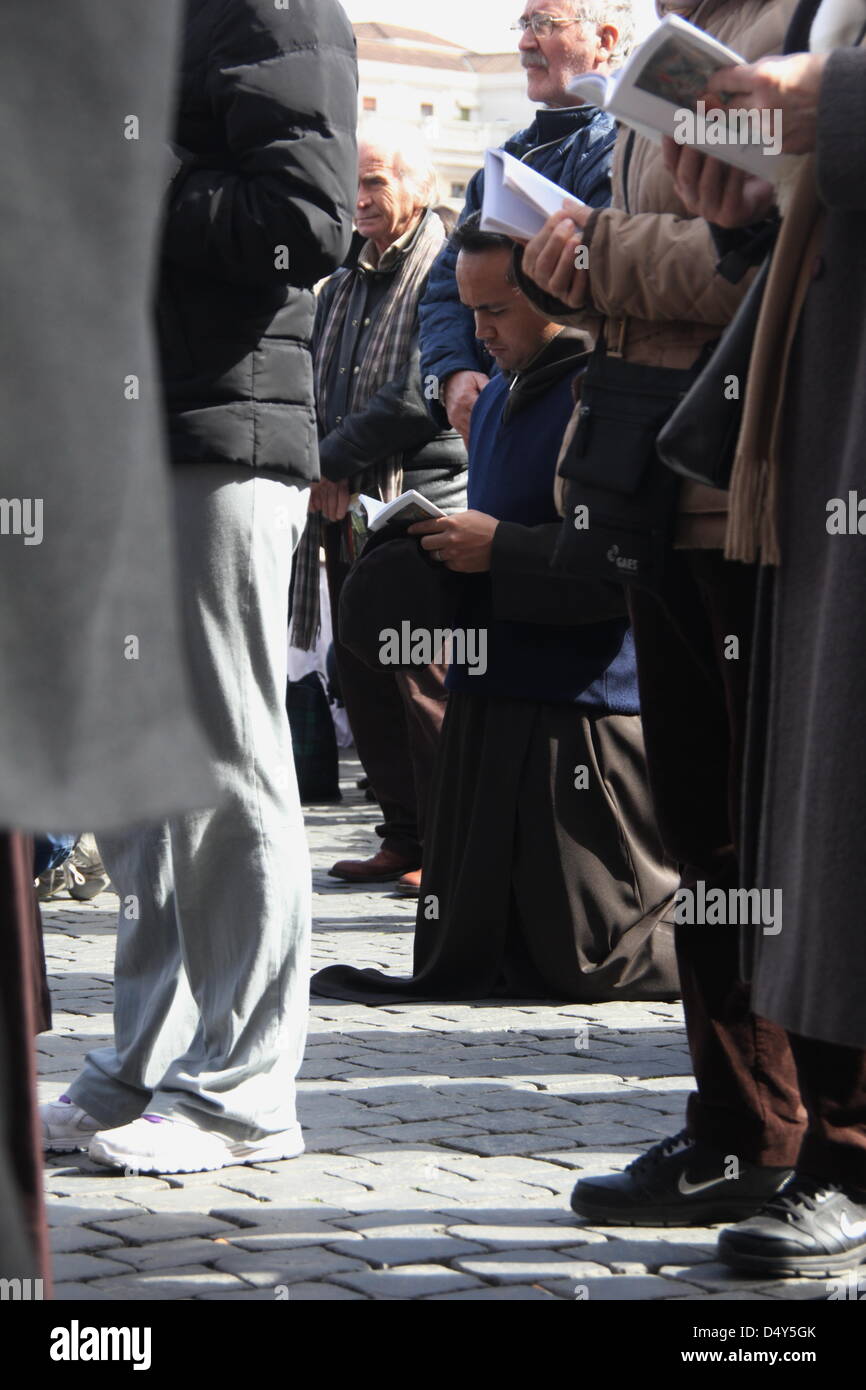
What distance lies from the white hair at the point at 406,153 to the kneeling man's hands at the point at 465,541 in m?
2.79

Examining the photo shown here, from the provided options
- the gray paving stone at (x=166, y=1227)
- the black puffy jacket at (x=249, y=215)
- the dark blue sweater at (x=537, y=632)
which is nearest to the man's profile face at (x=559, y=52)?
the dark blue sweater at (x=537, y=632)

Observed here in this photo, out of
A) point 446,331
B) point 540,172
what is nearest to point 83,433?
point 540,172

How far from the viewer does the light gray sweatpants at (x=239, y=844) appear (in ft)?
11.3

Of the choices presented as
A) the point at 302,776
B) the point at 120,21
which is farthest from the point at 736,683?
the point at 302,776

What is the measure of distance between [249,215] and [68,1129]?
1.69 meters

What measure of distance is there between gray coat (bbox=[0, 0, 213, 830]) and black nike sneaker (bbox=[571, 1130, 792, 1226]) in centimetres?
217

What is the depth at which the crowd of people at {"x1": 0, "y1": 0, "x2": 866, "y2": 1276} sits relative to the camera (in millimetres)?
1143

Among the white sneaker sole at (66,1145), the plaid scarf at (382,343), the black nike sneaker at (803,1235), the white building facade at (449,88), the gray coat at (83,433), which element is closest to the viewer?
the gray coat at (83,433)

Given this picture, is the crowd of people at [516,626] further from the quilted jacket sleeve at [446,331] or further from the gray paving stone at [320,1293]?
the quilted jacket sleeve at [446,331]

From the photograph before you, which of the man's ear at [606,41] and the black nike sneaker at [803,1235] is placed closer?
the black nike sneaker at [803,1235]

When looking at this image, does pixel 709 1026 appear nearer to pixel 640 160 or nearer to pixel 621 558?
pixel 621 558

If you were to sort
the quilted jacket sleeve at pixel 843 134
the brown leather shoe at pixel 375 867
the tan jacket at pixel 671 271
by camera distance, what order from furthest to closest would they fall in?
the brown leather shoe at pixel 375 867
the tan jacket at pixel 671 271
the quilted jacket sleeve at pixel 843 134

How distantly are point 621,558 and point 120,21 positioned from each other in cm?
197

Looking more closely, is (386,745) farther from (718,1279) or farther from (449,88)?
(449,88)
